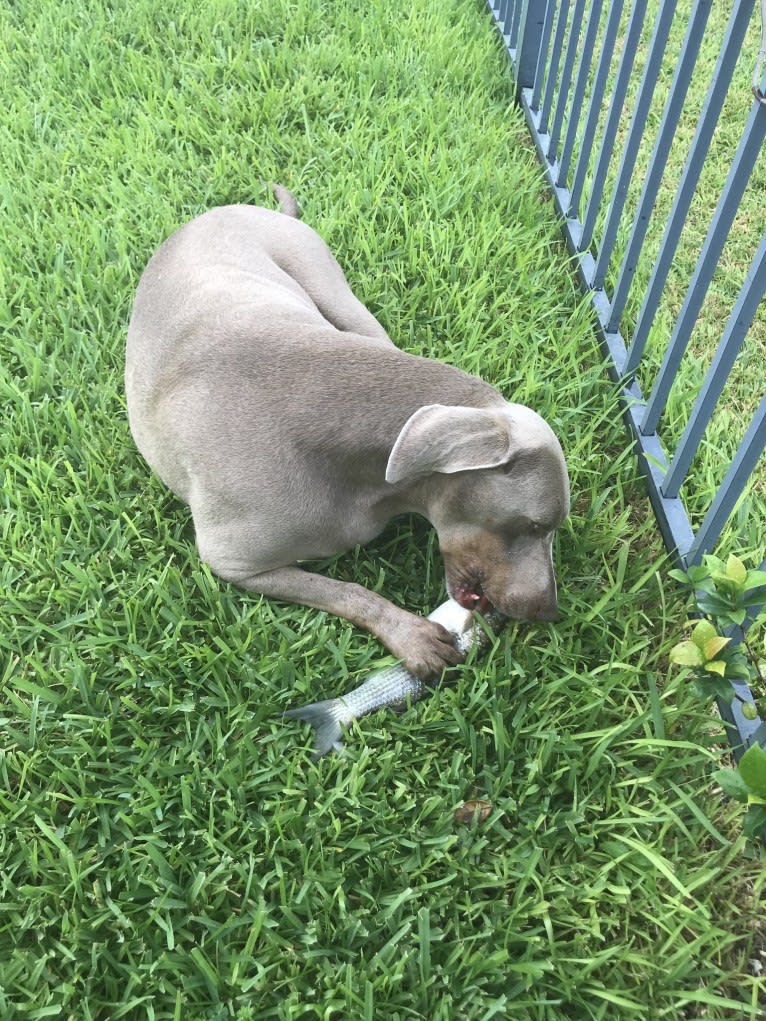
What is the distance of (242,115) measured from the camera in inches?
160

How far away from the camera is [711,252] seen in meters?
2.41

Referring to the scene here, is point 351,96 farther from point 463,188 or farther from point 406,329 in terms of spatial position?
point 406,329

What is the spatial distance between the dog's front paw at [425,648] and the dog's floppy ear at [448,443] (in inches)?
17.4

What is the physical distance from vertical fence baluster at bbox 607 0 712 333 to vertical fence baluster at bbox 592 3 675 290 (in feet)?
0.31

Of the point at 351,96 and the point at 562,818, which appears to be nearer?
the point at 562,818

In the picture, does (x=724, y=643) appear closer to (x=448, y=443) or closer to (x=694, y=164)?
(x=448, y=443)

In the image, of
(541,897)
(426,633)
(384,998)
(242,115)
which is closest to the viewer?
(384,998)

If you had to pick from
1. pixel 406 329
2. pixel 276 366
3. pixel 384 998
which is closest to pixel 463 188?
pixel 406 329

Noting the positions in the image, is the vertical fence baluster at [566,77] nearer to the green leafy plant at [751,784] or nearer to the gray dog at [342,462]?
the gray dog at [342,462]

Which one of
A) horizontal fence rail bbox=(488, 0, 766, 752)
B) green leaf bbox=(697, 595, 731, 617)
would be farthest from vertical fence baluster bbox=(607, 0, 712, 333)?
green leaf bbox=(697, 595, 731, 617)

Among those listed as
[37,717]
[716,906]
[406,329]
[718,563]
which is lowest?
[37,717]

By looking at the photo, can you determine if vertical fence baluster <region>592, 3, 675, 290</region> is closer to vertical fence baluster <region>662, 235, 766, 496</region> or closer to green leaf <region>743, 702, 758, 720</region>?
vertical fence baluster <region>662, 235, 766, 496</region>

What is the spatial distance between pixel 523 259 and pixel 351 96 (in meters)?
1.49

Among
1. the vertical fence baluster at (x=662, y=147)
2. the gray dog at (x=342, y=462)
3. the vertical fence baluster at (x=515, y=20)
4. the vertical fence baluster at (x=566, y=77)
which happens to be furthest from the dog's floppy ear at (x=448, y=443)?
the vertical fence baluster at (x=515, y=20)
